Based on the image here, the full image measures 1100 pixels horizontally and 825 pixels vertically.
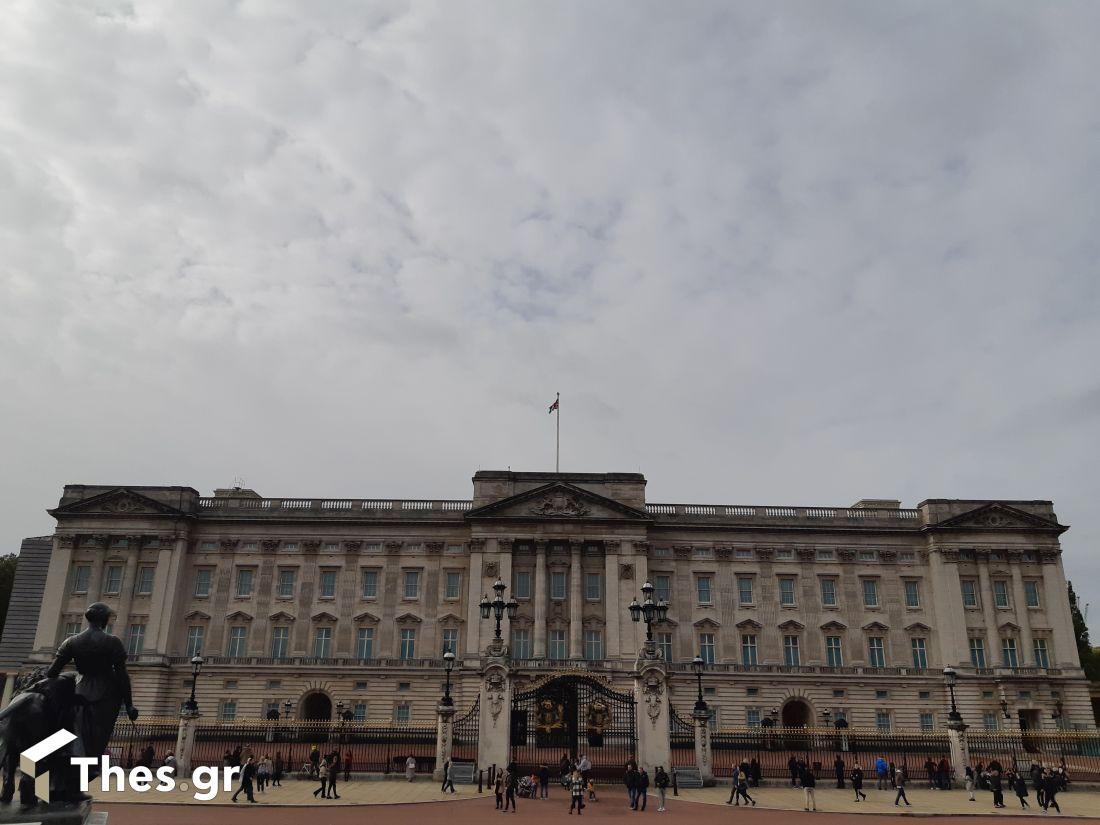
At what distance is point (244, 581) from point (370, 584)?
9382 millimetres

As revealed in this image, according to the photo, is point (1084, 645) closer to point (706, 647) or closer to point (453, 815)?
point (706, 647)

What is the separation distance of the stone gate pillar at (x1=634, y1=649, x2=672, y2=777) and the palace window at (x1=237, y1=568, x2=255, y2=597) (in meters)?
37.2

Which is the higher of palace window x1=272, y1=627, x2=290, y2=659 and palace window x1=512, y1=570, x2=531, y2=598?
palace window x1=512, y1=570, x2=531, y2=598

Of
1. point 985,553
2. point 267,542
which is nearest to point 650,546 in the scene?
point 985,553

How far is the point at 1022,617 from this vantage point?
6012 centimetres

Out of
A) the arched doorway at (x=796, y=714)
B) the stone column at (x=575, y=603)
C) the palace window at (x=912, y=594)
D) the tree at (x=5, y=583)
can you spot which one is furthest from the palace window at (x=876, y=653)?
the tree at (x=5, y=583)

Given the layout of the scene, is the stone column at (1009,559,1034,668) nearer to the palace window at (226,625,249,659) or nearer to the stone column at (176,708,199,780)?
the stone column at (176,708,199,780)

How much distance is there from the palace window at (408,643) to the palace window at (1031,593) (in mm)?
44793

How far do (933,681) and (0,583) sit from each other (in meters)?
80.5

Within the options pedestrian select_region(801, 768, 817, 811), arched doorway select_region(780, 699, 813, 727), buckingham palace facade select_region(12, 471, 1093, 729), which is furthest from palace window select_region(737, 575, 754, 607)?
pedestrian select_region(801, 768, 817, 811)

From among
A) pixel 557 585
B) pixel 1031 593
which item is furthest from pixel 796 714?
pixel 1031 593

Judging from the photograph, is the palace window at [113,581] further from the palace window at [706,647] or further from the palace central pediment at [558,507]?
the palace window at [706,647]

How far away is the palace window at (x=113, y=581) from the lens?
60.4 meters

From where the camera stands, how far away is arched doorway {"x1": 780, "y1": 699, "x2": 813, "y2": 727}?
5853 cm
